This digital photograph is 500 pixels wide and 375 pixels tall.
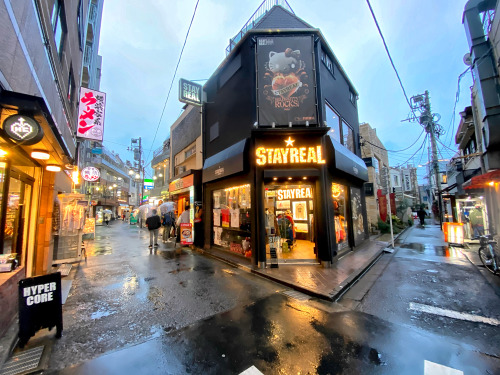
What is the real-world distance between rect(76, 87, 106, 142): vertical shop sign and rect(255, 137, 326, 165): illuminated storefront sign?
744 centimetres

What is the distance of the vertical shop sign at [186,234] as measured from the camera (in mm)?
10562

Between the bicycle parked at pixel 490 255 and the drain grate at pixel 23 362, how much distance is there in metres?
10.3

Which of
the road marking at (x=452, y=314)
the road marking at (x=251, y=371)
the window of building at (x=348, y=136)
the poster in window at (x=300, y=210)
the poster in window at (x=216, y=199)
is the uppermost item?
the window of building at (x=348, y=136)

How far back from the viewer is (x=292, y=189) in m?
9.84

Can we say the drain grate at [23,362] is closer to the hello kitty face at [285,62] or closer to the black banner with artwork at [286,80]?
the black banner with artwork at [286,80]

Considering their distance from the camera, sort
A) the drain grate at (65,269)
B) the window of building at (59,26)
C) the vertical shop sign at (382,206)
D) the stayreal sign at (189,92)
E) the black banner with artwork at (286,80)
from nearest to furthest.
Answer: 1. the window of building at (59,26)
2. the drain grate at (65,269)
3. the black banner with artwork at (286,80)
4. the stayreal sign at (189,92)
5. the vertical shop sign at (382,206)

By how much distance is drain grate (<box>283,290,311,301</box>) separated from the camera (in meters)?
4.68

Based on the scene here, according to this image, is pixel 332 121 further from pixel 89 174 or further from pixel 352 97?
pixel 89 174

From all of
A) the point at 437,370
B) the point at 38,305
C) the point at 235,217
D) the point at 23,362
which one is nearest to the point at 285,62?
the point at 235,217

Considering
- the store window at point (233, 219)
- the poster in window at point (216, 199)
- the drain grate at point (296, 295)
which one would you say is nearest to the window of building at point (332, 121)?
the store window at point (233, 219)

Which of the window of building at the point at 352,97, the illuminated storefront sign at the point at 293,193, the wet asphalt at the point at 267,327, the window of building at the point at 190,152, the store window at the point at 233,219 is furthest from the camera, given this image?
the window of building at the point at 190,152

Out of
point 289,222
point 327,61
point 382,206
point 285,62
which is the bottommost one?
point 289,222

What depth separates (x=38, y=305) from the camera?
309 centimetres

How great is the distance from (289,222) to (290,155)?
3.42m
